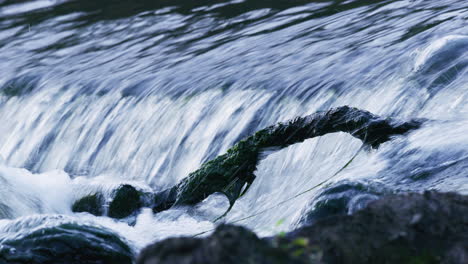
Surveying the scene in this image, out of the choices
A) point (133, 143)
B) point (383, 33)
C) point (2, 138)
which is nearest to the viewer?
point (133, 143)

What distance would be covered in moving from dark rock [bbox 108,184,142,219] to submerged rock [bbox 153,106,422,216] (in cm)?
82

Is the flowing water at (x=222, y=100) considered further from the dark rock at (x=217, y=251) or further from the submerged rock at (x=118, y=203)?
the dark rock at (x=217, y=251)

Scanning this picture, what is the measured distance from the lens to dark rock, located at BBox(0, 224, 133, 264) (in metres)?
4.80

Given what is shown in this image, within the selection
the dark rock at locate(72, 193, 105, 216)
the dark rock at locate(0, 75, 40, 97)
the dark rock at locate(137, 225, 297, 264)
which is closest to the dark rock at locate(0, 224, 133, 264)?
the dark rock at locate(72, 193, 105, 216)

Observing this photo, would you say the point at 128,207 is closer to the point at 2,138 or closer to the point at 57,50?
the point at 2,138

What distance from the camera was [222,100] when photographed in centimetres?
836

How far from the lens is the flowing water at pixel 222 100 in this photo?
19.1 feet

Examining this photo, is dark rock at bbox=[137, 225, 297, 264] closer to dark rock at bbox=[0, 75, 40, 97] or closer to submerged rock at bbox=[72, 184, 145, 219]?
submerged rock at bbox=[72, 184, 145, 219]

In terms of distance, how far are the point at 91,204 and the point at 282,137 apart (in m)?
2.02

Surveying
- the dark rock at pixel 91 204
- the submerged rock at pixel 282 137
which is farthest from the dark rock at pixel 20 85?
the submerged rock at pixel 282 137

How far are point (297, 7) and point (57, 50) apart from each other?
3.30 m

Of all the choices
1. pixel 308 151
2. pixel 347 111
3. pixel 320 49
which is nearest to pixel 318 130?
pixel 347 111

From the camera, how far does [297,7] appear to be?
1186 centimetres

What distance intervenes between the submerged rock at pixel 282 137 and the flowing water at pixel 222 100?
0.13m
